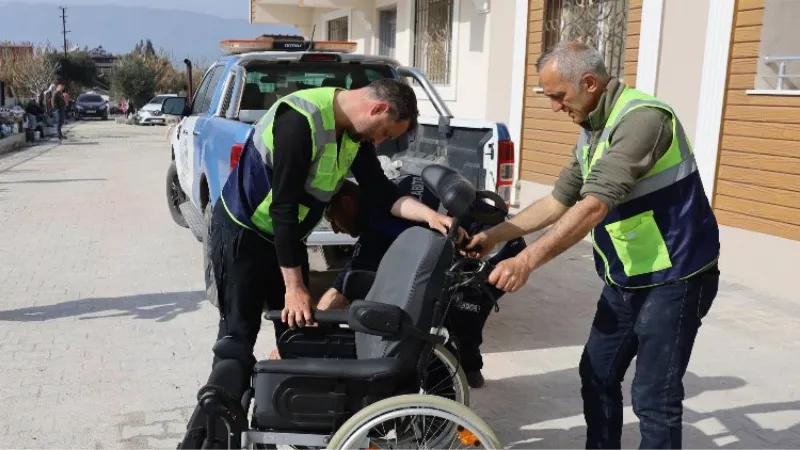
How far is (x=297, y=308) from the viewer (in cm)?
293

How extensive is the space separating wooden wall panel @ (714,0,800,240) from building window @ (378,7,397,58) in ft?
29.5

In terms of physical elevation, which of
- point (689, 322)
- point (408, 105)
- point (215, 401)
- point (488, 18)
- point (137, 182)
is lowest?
point (137, 182)

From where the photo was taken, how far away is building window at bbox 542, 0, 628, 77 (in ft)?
28.9

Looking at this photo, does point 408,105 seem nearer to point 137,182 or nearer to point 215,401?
point 215,401

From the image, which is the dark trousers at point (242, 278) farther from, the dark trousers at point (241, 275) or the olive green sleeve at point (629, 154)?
the olive green sleeve at point (629, 154)

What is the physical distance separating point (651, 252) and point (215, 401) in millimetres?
1681

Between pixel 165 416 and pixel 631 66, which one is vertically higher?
pixel 631 66

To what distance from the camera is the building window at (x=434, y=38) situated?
12492 millimetres

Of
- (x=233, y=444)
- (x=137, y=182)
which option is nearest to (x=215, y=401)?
(x=233, y=444)

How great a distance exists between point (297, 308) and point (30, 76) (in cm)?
4463

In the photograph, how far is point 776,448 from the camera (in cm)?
371

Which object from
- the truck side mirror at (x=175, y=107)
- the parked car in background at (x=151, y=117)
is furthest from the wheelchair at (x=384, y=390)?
the parked car in background at (x=151, y=117)

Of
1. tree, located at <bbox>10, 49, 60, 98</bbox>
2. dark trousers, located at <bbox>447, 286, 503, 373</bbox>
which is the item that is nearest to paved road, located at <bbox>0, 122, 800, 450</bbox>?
dark trousers, located at <bbox>447, 286, 503, 373</bbox>

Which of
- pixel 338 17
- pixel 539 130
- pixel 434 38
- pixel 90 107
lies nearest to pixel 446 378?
pixel 539 130
